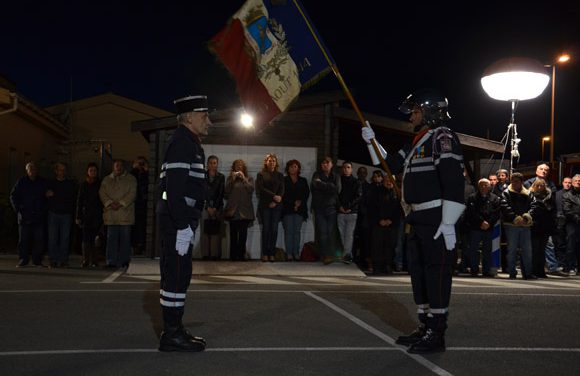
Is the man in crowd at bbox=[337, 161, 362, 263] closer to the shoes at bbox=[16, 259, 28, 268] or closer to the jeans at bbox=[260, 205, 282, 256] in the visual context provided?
the jeans at bbox=[260, 205, 282, 256]

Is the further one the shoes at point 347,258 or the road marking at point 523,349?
the shoes at point 347,258

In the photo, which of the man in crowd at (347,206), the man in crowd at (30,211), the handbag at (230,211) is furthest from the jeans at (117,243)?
the man in crowd at (347,206)

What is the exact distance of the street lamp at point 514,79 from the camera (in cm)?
1436

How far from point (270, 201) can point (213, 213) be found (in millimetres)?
1196

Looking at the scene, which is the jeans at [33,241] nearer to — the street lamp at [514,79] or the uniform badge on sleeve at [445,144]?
the street lamp at [514,79]

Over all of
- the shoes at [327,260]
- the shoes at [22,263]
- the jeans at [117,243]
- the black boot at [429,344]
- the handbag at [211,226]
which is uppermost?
the handbag at [211,226]

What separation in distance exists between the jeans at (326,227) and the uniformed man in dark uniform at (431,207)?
7.86 metres

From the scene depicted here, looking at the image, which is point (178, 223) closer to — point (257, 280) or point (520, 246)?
point (257, 280)

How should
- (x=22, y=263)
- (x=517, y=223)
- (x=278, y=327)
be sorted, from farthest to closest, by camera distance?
(x=517, y=223), (x=22, y=263), (x=278, y=327)

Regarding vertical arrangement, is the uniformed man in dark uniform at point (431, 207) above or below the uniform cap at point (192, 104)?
below

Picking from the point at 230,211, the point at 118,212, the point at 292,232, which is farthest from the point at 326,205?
the point at 118,212

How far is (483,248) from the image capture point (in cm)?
1406

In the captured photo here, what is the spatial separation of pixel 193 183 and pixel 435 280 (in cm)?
230

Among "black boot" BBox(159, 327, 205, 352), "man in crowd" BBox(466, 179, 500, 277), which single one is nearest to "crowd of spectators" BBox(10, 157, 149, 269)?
"man in crowd" BBox(466, 179, 500, 277)
